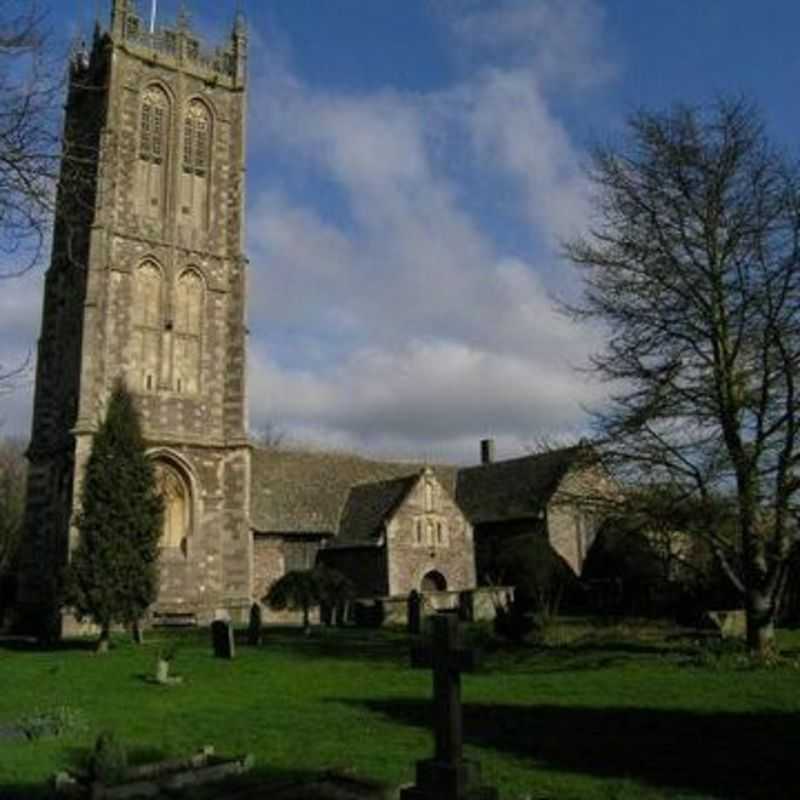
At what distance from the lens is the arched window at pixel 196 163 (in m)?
38.5

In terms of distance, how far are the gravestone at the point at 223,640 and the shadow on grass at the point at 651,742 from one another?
854cm

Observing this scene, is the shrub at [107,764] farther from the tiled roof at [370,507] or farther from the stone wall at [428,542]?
the tiled roof at [370,507]

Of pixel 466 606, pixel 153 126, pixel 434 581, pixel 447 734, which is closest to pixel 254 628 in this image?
pixel 466 606

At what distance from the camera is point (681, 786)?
877 centimetres

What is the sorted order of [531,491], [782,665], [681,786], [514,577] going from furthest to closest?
[531,491] → [514,577] → [782,665] → [681,786]

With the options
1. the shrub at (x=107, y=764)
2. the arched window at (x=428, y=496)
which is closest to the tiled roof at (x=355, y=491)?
the arched window at (x=428, y=496)

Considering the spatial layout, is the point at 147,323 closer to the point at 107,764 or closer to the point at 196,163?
the point at 196,163

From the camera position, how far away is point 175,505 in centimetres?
3559

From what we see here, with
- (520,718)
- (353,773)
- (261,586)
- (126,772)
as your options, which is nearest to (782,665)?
(520,718)

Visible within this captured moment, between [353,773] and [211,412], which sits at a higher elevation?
[211,412]

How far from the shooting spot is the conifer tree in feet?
88.0

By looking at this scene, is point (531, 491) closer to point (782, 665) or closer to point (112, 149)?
point (782, 665)

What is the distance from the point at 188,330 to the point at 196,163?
6.78 metres

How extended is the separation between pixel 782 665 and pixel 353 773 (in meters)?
10.6
